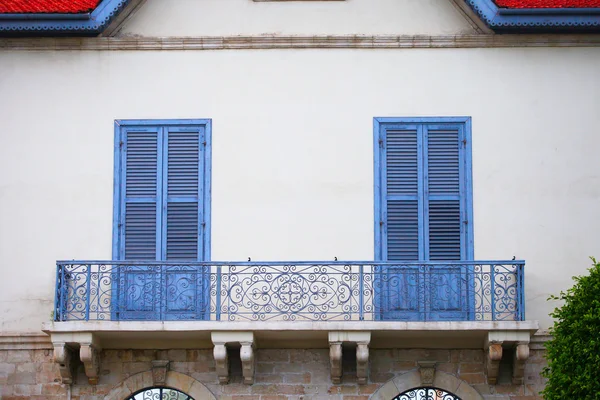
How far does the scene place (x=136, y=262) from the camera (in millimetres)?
19469

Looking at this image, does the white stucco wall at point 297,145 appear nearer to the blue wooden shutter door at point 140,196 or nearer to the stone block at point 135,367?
the blue wooden shutter door at point 140,196

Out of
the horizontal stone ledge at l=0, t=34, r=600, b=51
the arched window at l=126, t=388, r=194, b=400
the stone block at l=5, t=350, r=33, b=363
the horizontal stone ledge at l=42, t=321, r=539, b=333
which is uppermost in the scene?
the horizontal stone ledge at l=0, t=34, r=600, b=51

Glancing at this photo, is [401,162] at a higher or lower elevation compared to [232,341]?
higher

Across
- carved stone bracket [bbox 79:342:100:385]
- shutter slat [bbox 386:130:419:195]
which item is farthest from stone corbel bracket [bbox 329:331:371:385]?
carved stone bracket [bbox 79:342:100:385]

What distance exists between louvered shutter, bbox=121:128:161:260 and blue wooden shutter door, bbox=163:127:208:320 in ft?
0.50

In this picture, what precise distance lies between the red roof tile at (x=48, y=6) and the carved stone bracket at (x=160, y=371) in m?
4.85

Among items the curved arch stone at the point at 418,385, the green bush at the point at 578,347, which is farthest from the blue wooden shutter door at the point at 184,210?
the green bush at the point at 578,347

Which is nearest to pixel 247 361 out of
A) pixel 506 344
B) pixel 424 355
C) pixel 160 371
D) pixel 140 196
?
pixel 160 371

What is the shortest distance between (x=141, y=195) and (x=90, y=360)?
2420 mm

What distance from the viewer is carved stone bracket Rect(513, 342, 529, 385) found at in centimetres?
1920

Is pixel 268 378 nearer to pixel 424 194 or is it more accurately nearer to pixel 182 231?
pixel 182 231

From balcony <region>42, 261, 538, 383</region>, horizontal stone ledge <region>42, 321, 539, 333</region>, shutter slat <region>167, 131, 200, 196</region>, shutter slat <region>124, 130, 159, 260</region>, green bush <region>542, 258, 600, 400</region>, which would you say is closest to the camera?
green bush <region>542, 258, 600, 400</region>

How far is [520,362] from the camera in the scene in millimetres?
19422

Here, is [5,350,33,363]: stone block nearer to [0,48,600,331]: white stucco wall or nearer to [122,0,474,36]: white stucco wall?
[0,48,600,331]: white stucco wall
